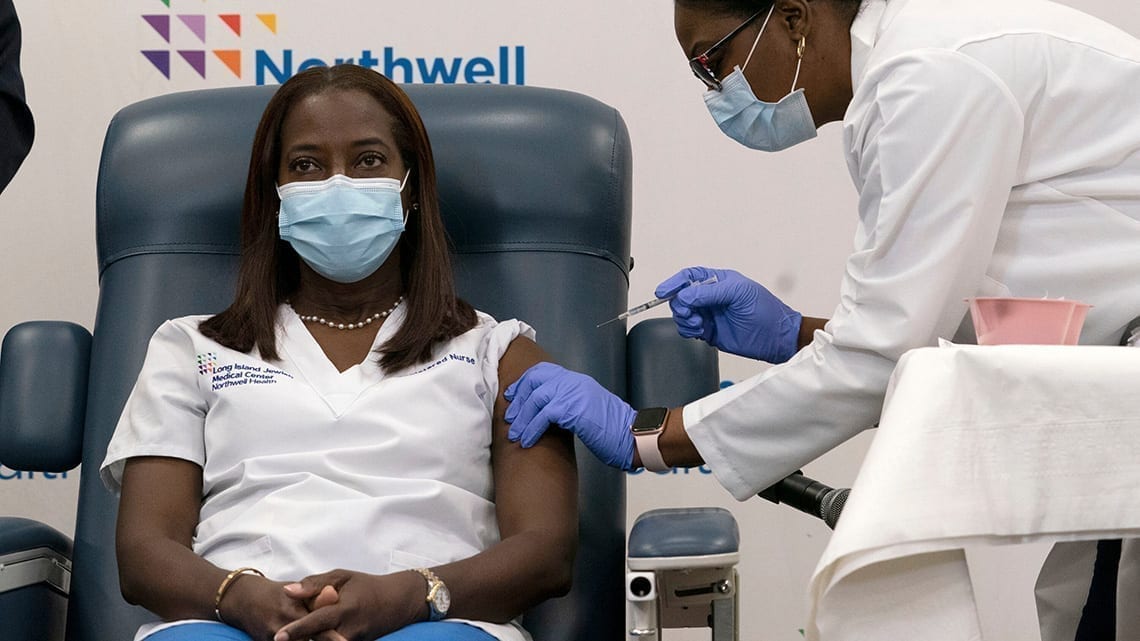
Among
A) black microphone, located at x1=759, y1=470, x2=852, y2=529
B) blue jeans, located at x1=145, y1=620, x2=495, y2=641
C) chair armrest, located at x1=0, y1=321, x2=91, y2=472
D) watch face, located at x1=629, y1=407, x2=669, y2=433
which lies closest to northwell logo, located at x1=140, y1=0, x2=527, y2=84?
chair armrest, located at x1=0, y1=321, x2=91, y2=472

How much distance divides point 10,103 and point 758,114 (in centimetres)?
120

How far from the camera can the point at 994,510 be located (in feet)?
3.76

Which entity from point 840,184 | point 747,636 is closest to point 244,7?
point 840,184

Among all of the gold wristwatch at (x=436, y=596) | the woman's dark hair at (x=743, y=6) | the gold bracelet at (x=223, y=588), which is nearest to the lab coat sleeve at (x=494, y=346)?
the gold wristwatch at (x=436, y=596)

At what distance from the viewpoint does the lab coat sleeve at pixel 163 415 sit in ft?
5.58

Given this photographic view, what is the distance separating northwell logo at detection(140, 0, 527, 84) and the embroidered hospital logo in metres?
0.97

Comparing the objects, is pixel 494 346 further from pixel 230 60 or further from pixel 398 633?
pixel 230 60

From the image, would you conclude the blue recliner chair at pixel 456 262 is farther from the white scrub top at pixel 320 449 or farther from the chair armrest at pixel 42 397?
the white scrub top at pixel 320 449

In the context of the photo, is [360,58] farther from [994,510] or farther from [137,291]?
[994,510]

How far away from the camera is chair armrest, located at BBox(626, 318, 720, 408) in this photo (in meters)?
1.94

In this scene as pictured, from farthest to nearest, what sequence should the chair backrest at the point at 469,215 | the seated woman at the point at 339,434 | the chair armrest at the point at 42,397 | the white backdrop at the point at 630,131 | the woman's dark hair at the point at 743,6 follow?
the white backdrop at the point at 630,131
the chair backrest at the point at 469,215
the chair armrest at the point at 42,397
the woman's dark hair at the point at 743,6
the seated woman at the point at 339,434

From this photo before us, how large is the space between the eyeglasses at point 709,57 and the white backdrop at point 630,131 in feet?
2.67

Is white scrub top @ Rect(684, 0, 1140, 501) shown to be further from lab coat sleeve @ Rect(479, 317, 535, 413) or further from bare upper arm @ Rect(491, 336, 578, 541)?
lab coat sleeve @ Rect(479, 317, 535, 413)

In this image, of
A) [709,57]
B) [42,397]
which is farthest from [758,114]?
[42,397]
